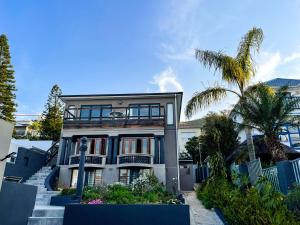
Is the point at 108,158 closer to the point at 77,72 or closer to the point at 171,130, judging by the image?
the point at 171,130

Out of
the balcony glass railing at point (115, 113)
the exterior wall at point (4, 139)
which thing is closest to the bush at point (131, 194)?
the balcony glass railing at point (115, 113)

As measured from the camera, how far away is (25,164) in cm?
1744

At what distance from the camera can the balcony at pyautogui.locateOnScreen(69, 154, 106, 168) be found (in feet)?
60.5

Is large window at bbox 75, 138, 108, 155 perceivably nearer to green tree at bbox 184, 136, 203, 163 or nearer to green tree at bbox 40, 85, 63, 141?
green tree at bbox 40, 85, 63, 141

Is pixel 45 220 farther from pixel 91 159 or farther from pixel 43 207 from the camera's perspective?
pixel 91 159

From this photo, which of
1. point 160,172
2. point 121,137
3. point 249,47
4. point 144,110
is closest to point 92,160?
point 121,137

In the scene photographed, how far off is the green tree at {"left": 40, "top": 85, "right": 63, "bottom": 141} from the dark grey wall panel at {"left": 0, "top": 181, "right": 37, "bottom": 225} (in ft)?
86.8

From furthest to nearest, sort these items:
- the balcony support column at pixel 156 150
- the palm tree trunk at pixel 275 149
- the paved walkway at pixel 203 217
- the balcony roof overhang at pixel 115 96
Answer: the balcony roof overhang at pixel 115 96
the balcony support column at pixel 156 150
the paved walkway at pixel 203 217
the palm tree trunk at pixel 275 149

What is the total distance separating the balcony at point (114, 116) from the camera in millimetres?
19703

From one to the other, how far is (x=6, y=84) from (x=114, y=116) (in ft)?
58.2

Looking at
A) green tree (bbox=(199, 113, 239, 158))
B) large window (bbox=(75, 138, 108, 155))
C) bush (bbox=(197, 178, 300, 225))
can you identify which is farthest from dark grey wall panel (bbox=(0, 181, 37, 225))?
green tree (bbox=(199, 113, 239, 158))

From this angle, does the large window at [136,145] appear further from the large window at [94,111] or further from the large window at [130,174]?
the large window at [94,111]

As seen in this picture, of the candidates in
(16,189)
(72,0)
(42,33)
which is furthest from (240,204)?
(42,33)

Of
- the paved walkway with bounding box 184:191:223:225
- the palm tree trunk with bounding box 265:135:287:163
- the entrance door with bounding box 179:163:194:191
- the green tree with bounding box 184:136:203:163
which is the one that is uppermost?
the green tree with bounding box 184:136:203:163
